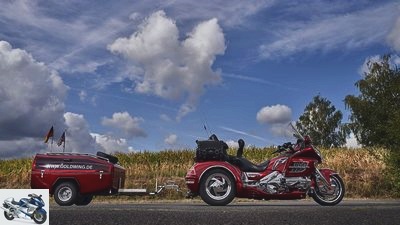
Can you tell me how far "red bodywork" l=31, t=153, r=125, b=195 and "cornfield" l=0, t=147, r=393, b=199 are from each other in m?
6.64

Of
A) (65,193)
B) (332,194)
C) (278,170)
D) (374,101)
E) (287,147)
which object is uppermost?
(374,101)

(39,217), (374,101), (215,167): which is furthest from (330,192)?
(374,101)

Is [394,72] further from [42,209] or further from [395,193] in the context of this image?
[42,209]

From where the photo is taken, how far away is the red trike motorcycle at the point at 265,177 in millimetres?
12484

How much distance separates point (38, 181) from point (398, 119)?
13.7 metres

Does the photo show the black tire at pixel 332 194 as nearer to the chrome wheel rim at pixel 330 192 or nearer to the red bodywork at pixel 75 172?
the chrome wheel rim at pixel 330 192

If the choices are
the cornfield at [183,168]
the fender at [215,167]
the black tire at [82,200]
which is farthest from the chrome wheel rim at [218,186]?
the cornfield at [183,168]

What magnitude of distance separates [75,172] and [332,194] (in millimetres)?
7700

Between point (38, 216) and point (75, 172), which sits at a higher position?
point (75, 172)

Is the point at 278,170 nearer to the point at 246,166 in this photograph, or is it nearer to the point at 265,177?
the point at 265,177

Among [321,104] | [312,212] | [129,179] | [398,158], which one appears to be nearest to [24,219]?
[312,212]

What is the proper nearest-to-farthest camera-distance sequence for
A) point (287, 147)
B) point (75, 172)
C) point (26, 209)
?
point (26, 209), point (287, 147), point (75, 172)

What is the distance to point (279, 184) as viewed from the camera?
41.7 ft

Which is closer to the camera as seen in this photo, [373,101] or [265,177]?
[265,177]
